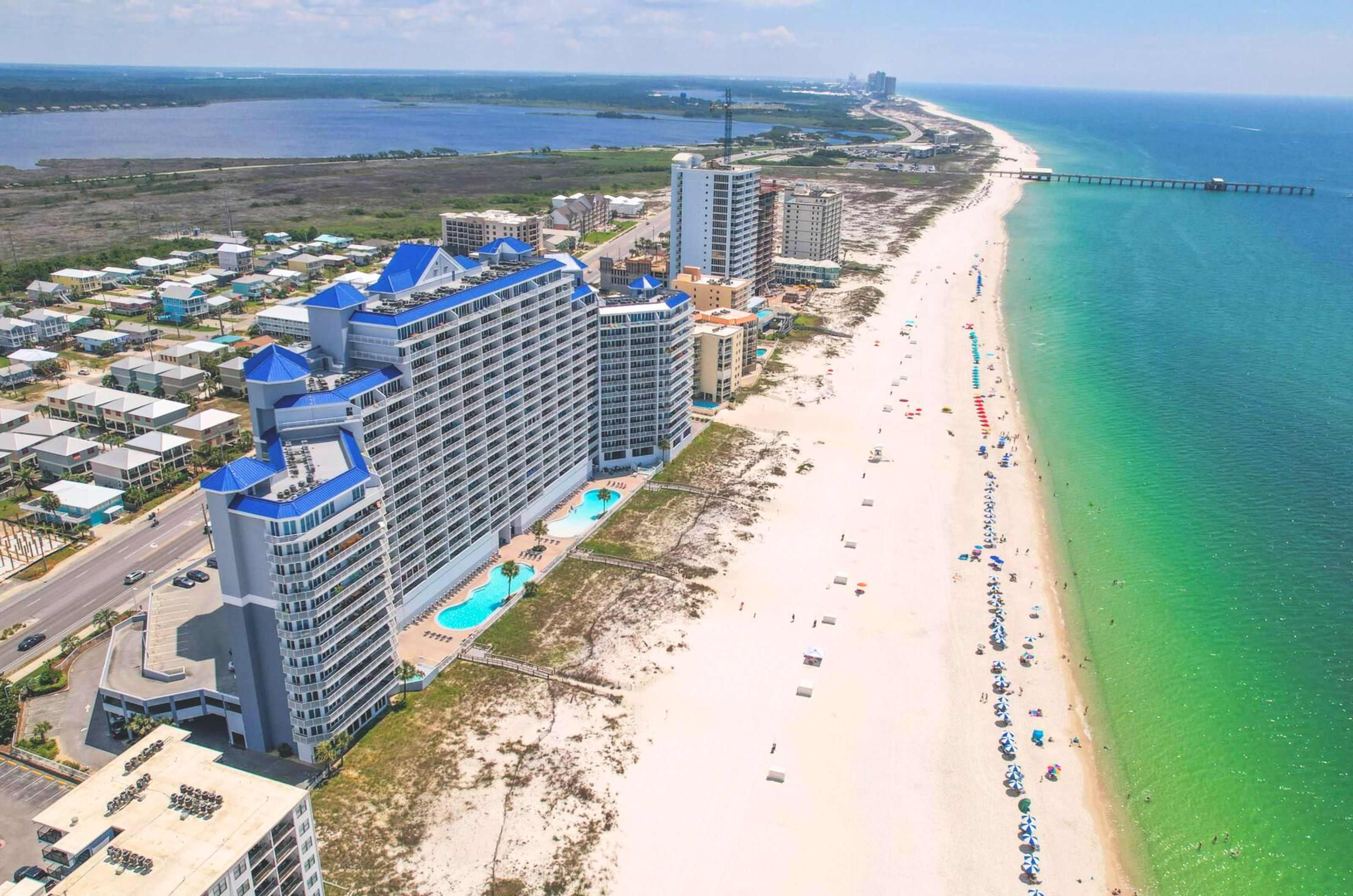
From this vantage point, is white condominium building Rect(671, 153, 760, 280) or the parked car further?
white condominium building Rect(671, 153, 760, 280)

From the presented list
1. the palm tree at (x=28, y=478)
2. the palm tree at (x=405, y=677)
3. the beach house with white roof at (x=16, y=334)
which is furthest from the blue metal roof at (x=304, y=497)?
the beach house with white roof at (x=16, y=334)

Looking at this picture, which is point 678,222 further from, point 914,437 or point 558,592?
point 558,592

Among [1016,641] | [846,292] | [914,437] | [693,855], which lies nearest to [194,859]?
[693,855]

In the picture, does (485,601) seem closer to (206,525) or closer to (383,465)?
(383,465)

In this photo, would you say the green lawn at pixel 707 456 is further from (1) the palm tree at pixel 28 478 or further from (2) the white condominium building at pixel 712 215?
(1) the palm tree at pixel 28 478

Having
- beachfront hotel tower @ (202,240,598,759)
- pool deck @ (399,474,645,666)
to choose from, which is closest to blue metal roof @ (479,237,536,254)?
beachfront hotel tower @ (202,240,598,759)

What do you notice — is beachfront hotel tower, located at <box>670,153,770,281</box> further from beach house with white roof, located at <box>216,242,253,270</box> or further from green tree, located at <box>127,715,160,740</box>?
green tree, located at <box>127,715,160,740</box>
